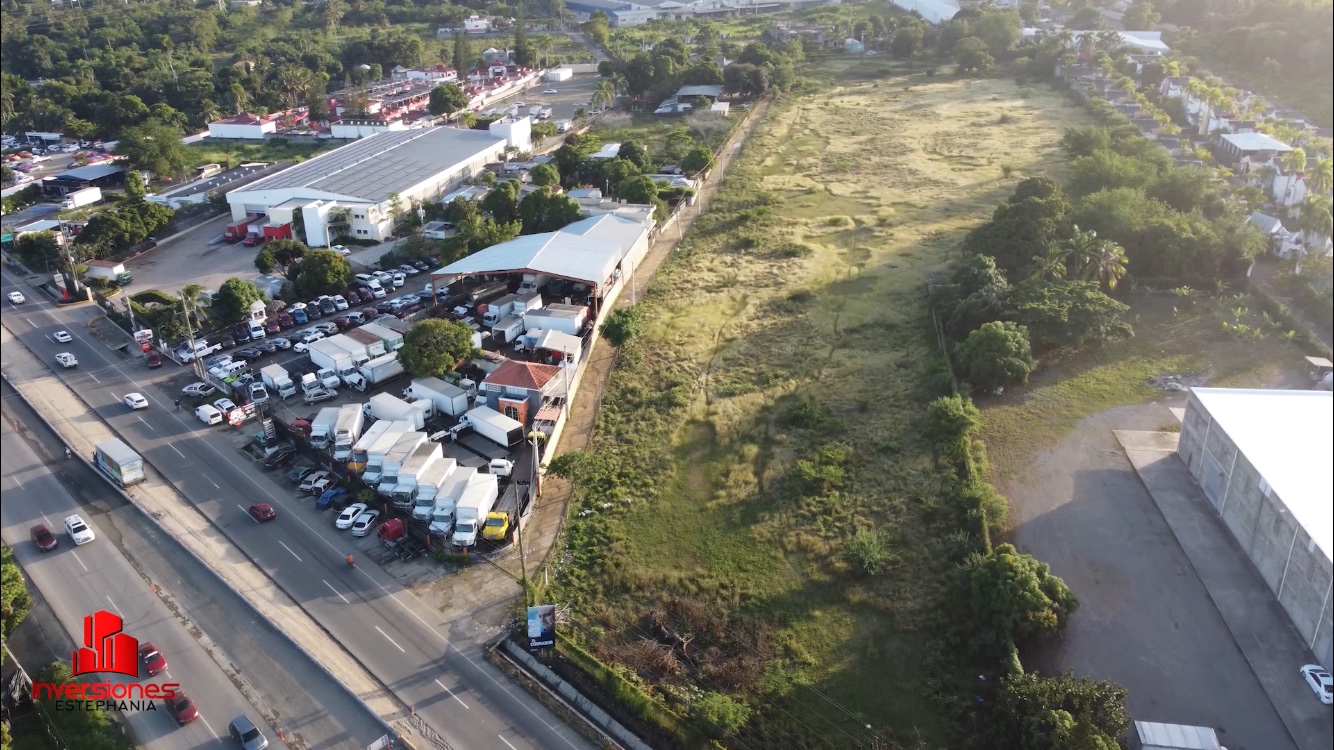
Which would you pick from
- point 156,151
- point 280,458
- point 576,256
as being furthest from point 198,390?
point 156,151

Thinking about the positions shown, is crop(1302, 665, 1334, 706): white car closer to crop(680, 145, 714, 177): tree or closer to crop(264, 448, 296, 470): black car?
crop(264, 448, 296, 470): black car

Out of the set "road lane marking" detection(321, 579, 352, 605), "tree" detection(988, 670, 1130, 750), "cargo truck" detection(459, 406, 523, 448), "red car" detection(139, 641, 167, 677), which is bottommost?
"road lane marking" detection(321, 579, 352, 605)

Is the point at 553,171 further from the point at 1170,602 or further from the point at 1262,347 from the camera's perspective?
the point at 1170,602

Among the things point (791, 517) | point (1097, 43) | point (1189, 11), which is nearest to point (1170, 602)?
point (791, 517)

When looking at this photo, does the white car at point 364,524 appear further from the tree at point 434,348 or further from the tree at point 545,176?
the tree at point 545,176

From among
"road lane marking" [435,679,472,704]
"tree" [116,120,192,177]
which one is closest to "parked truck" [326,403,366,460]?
"road lane marking" [435,679,472,704]

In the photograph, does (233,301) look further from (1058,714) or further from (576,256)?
(1058,714)

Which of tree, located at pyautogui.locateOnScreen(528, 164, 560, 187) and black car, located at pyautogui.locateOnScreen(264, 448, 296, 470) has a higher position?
tree, located at pyautogui.locateOnScreen(528, 164, 560, 187)
